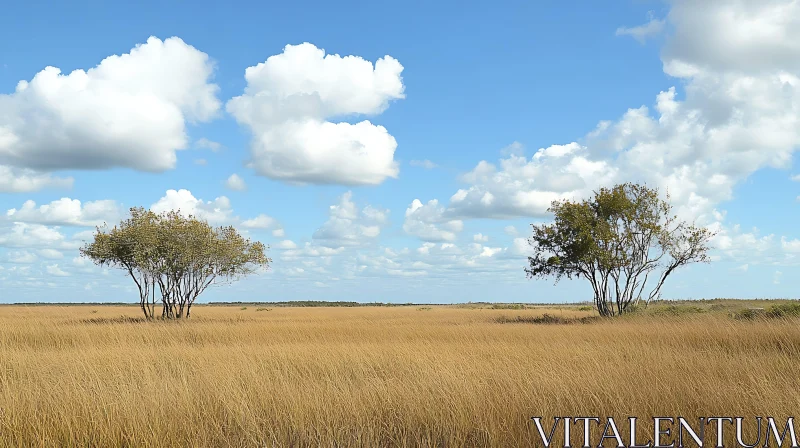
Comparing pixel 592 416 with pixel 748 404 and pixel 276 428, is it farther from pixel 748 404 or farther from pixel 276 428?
pixel 276 428

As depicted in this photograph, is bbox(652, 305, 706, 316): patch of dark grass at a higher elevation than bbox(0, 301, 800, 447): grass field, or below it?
higher

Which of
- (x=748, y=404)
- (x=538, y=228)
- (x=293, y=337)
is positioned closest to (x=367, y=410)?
(x=748, y=404)

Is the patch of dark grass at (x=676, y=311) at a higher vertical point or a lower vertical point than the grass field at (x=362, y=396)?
higher

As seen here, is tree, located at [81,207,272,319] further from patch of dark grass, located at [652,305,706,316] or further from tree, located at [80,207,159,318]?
patch of dark grass, located at [652,305,706,316]

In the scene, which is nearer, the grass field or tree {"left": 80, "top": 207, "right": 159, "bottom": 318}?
the grass field

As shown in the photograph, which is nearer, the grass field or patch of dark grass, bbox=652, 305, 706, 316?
the grass field

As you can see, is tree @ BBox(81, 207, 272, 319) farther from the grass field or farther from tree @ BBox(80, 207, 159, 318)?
the grass field

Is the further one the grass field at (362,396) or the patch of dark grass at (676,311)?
the patch of dark grass at (676,311)

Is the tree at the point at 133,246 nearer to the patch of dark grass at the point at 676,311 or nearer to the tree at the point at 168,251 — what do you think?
the tree at the point at 168,251

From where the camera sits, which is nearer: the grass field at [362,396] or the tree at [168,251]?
the grass field at [362,396]

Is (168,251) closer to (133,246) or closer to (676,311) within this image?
(133,246)

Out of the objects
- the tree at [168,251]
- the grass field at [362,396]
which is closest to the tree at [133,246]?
the tree at [168,251]

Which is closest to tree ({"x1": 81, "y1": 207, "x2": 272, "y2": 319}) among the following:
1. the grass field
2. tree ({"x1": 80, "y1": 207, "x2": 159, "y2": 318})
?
tree ({"x1": 80, "y1": 207, "x2": 159, "y2": 318})

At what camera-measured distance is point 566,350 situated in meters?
13.6
